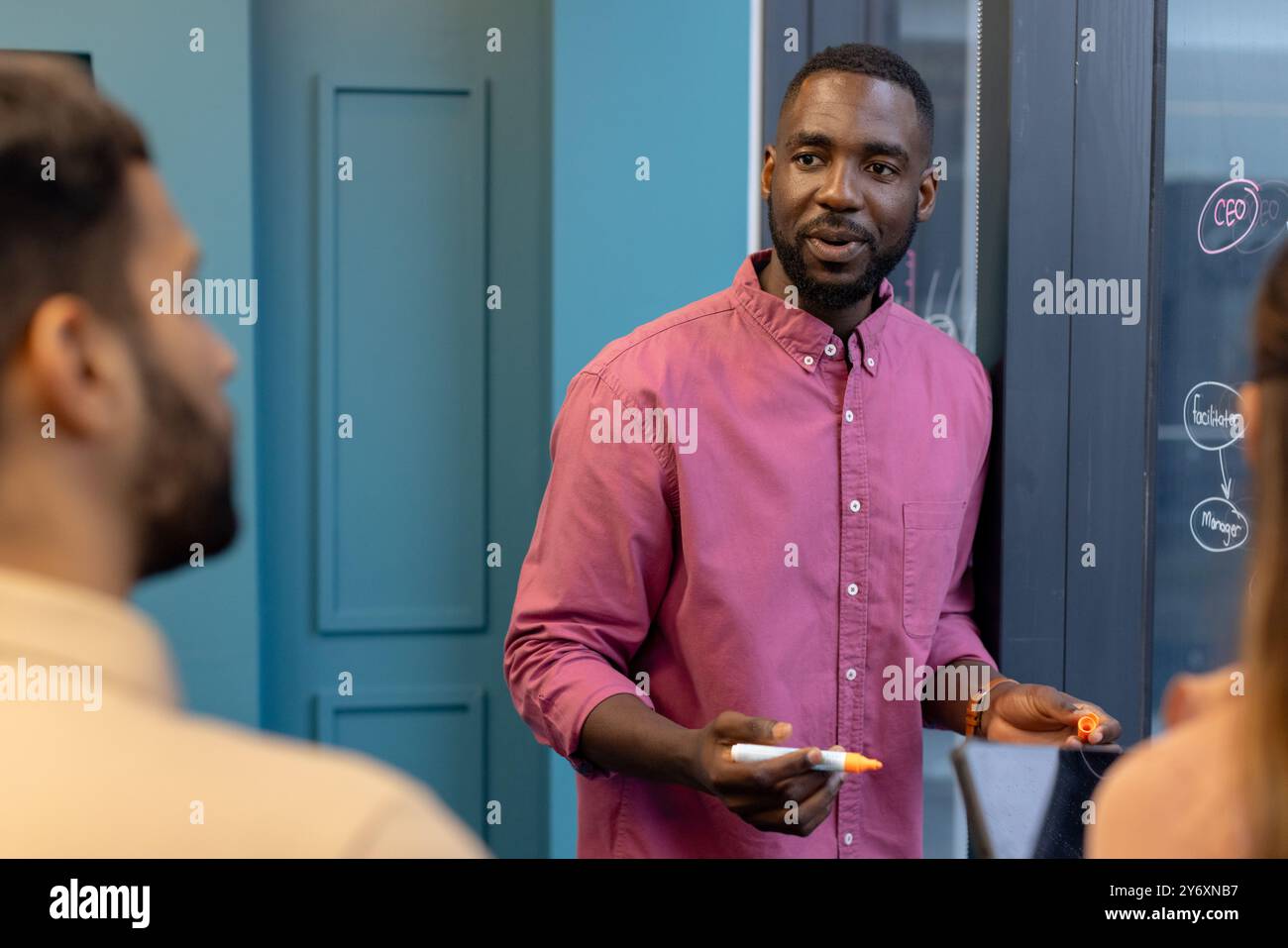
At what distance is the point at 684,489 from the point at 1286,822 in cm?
64

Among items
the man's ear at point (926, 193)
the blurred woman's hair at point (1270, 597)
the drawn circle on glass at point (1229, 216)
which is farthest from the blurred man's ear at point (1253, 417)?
the drawn circle on glass at point (1229, 216)

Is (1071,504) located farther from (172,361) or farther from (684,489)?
(172,361)

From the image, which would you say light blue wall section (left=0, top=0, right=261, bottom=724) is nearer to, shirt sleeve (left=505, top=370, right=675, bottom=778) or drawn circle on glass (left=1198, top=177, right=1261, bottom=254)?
shirt sleeve (left=505, top=370, right=675, bottom=778)

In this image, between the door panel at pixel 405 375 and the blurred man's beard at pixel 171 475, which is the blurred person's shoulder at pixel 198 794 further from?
the door panel at pixel 405 375

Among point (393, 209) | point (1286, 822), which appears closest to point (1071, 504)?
point (1286, 822)

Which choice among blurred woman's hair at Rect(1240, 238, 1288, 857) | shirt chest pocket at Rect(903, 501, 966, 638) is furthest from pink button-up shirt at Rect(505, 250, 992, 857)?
blurred woman's hair at Rect(1240, 238, 1288, 857)

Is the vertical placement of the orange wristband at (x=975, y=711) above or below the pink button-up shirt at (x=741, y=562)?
below

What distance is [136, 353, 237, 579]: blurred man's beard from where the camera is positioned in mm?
553

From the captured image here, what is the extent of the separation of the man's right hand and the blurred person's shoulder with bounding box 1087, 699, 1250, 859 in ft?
1.15

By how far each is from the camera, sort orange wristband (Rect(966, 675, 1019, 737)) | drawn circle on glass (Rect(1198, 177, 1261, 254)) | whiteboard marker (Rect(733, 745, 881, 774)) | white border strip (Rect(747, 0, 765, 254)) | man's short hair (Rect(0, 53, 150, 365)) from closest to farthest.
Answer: man's short hair (Rect(0, 53, 150, 365)) → whiteboard marker (Rect(733, 745, 881, 774)) → orange wristband (Rect(966, 675, 1019, 737)) → drawn circle on glass (Rect(1198, 177, 1261, 254)) → white border strip (Rect(747, 0, 765, 254))

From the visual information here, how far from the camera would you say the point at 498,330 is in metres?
1.92

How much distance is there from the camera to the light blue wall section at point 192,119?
1.74 m

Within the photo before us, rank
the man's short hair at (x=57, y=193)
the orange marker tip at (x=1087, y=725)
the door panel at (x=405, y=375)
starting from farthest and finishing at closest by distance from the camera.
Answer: the door panel at (x=405, y=375)
the orange marker tip at (x=1087, y=725)
the man's short hair at (x=57, y=193)

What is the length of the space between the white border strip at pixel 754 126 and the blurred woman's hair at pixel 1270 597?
1.11m
